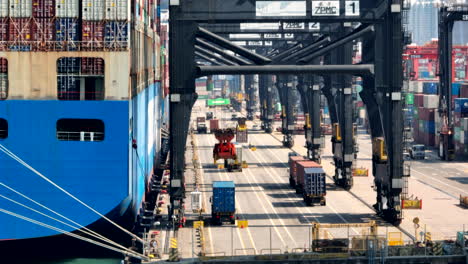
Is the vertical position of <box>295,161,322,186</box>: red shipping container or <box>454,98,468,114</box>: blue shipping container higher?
<box>454,98,468,114</box>: blue shipping container

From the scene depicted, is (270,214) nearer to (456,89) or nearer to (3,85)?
(3,85)

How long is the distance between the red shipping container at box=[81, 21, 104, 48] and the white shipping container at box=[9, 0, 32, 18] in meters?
3.13

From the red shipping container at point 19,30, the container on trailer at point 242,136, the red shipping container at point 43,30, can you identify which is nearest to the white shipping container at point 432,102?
the container on trailer at point 242,136

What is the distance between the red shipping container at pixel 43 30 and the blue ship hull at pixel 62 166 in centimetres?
356

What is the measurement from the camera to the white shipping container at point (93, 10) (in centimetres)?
4784

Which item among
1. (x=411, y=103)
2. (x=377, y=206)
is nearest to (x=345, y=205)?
(x=377, y=206)

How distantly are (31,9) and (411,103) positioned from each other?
80304mm

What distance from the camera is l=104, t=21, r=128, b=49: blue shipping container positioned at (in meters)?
48.0

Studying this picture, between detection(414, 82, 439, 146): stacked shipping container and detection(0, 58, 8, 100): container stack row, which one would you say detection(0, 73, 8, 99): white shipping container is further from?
detection(414, 82, 439, 146): stacked shipping container

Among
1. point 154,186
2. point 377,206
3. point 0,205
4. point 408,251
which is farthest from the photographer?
point 154,186

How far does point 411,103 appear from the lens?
119m

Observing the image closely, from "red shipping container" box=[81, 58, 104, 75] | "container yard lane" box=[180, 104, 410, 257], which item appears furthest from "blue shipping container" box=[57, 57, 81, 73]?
"container yard lane" box=[180, 104, 410, 257]

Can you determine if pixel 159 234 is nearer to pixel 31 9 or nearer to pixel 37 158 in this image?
pixel 37 158

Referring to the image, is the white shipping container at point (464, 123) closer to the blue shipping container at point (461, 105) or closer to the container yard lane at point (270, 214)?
the blue shipping container at point (461, 105)
